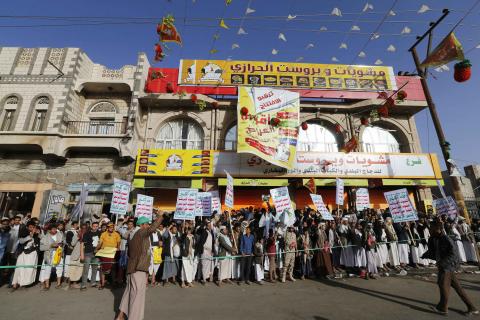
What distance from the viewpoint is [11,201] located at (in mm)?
13617

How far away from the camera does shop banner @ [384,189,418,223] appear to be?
816 cm

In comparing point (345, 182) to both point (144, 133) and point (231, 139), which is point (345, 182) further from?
point (144, 133)

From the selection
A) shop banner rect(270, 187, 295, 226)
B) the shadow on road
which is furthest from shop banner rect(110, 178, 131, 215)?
the shadow on road

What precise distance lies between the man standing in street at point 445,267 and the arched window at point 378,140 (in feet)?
37.6

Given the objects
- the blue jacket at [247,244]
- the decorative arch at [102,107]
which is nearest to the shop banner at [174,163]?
the decorative arch at [102,107]

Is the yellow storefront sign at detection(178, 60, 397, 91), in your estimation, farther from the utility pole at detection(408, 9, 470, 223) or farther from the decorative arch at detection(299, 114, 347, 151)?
the utility pole at detection(408, 9, 470, 223)

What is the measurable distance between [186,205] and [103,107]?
1047 cm

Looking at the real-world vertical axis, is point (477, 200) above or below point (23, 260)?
above

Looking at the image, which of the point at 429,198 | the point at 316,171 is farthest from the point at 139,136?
the point at 429,198

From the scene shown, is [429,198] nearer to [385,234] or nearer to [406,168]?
[406,168]

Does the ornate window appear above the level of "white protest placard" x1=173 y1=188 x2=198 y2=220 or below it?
above

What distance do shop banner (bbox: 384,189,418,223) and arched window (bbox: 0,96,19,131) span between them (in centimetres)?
1935

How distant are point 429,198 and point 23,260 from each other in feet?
63.0

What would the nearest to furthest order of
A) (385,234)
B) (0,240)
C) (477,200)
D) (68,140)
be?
(0,240), (385,234), (68,140), (477,200)
